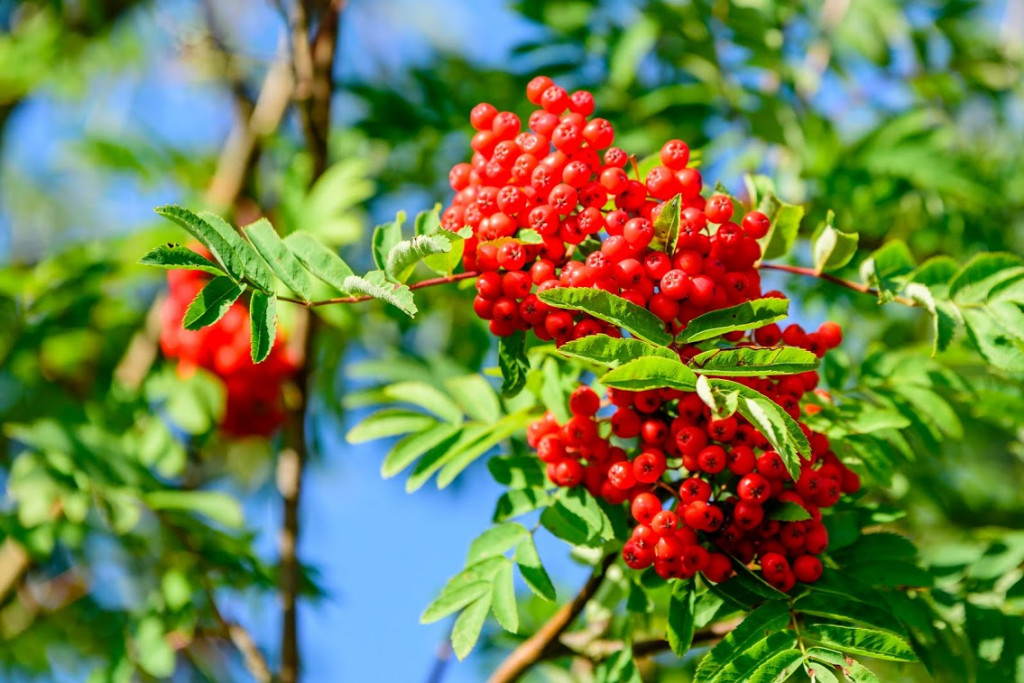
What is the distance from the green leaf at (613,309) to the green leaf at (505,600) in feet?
1.81

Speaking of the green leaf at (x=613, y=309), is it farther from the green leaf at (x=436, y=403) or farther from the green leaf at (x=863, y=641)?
the green leaf at (x=436, y=403)

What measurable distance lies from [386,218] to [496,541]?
2097mm

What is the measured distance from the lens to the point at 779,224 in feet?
6.55

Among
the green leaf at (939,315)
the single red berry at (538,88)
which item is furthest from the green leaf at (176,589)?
the green leaf at (939,315)

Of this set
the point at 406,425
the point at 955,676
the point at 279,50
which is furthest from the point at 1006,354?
the point at 279,50

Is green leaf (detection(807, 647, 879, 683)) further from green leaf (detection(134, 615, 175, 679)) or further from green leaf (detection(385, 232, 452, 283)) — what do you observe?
green leaf (detection(134, 615, 175, 679))

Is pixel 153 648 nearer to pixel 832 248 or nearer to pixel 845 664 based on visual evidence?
pixel 845 664

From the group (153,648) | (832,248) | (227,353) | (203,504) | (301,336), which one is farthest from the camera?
(227,353)

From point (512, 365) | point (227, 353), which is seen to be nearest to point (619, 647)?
point (512, 365)

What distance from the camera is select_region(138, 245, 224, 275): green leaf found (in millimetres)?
1615

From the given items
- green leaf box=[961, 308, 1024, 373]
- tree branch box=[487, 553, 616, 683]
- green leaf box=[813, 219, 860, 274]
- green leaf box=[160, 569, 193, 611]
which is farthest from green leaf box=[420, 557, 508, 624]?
green leaf box=[160, 569, 193, 611]

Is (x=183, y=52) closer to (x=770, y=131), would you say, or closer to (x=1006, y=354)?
(x=770, y=131)

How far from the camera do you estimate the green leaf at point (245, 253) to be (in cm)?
173

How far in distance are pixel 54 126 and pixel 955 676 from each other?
4.64m
